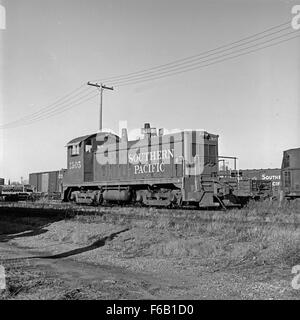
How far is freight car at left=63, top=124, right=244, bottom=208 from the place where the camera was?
18.6m

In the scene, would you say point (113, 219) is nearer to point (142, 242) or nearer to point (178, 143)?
point (142, 242)

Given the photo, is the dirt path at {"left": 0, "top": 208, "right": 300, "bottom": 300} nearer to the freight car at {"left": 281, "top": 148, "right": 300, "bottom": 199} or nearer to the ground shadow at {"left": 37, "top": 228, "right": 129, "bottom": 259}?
the ground shadow at {"left": 37, "top": 228, "right": 129, "bottom": 259}

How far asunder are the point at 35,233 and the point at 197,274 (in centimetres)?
760

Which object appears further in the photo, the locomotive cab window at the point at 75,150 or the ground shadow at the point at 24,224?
the locomotive cab window at the point at 75,150

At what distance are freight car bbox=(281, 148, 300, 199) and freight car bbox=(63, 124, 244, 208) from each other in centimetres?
386

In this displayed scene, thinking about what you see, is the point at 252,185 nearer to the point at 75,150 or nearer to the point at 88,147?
the point at 88,147

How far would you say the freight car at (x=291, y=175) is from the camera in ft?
69.0

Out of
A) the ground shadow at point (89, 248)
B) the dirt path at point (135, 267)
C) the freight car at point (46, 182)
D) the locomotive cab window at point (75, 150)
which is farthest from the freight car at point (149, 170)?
the freight car at point (46, 182)

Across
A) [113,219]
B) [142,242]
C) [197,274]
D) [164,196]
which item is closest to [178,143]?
[164,196]

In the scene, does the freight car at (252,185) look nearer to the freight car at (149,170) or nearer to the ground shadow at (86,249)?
the freight car at (149,170)

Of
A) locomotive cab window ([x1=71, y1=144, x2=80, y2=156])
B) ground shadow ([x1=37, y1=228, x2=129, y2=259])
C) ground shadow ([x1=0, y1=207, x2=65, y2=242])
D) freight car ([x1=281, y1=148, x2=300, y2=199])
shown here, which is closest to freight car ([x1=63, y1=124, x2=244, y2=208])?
locomotive cab window ([x1=71, y1=144, x2=80, y2=156])

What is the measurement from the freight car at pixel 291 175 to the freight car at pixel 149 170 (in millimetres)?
3858
